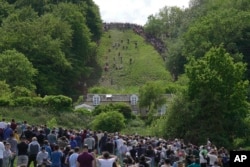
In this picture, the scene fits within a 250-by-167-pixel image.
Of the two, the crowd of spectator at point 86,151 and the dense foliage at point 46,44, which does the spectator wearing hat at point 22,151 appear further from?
the dense foliage at point 46,44

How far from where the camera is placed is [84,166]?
81.4 ft

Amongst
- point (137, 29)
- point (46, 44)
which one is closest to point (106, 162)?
point (46, 44)

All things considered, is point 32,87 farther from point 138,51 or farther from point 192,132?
point 138,51

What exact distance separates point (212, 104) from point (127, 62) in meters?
66.5

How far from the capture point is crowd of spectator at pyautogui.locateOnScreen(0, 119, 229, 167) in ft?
84.7

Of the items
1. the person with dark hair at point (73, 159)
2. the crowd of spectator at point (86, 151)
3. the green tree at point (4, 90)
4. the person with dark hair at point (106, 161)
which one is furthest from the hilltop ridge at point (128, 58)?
the person with dark hair at point (106, 161)

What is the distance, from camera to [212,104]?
214 ft

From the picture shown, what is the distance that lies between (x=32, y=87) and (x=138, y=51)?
58.6 metres

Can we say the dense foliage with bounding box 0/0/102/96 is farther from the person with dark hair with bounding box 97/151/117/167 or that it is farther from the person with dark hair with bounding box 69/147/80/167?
the person with dark hair with bounding box 97/151/117/167

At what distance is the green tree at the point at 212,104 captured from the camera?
212ft

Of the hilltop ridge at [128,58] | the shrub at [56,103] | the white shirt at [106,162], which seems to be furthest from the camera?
the hilltop ridge at [128,58]

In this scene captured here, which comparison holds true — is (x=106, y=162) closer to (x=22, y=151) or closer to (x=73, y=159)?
(x=73, y=159)

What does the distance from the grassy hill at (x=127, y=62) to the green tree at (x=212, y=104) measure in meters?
46.2

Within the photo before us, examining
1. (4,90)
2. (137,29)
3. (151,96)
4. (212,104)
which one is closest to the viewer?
(212,104)
